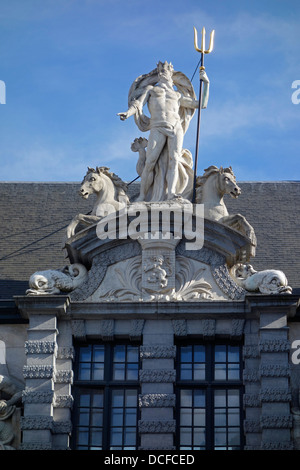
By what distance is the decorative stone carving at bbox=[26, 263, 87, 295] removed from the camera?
30547mm

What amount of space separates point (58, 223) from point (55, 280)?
17.2 feet

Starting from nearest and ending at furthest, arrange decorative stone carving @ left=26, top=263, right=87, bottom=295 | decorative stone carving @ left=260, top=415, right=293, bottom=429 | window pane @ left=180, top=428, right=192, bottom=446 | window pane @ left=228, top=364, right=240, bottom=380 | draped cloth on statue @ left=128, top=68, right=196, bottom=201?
decorative stone carving @ left=260, top=415, right=293, bottom=429
window pane @ left=180, top=428, right=192, bottom=446
window pane @ left=228, top=364, right=240, bottom=380
decorative stone carving @ left=26, top=263, right=87, bottom=295
draped cloth on statue @ left=128, top=68, right=196, bottom=201

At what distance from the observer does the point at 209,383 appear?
1175 inches

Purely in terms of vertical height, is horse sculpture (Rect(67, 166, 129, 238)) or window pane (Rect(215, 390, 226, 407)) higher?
horse sculpture (Rect(67, 166, 129, 238))

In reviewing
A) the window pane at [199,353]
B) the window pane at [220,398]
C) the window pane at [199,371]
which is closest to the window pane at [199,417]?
the window pane at [220,398]

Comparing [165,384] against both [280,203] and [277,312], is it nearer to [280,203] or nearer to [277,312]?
[277,312]

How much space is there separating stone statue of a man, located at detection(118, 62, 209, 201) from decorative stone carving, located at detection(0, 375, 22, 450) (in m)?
5.43

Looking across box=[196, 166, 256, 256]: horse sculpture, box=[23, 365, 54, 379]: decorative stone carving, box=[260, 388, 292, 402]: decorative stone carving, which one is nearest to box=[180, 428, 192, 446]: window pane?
box=[260, 388, 292, 402]: decorative stone carving

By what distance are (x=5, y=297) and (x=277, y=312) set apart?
20.7 feet

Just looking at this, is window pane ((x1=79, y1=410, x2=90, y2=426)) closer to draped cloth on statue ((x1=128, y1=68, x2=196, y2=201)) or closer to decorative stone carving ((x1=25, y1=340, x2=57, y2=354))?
decorative stone carving ((x1=25, y1=340, x2=57, y2=354))

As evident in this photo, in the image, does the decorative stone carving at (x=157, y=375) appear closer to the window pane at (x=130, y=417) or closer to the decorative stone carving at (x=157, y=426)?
the window pane at (x=130, y=417)

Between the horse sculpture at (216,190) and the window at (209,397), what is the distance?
10.2 feet

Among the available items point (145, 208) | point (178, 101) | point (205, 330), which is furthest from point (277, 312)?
point (178, 101)

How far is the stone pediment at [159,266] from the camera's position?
30.5 metres
